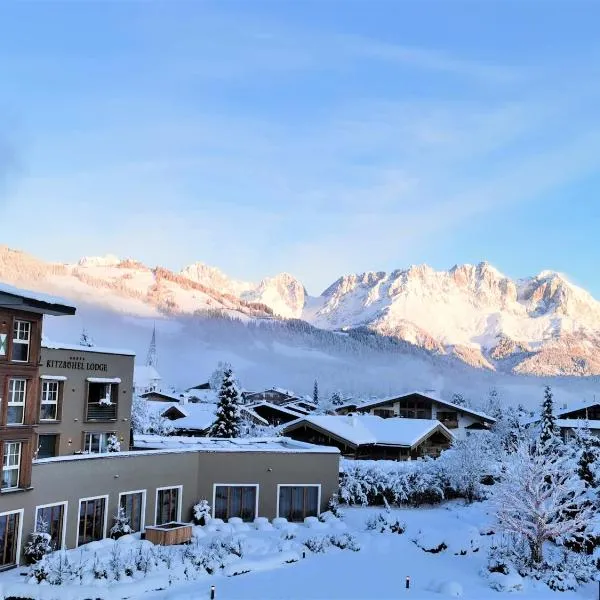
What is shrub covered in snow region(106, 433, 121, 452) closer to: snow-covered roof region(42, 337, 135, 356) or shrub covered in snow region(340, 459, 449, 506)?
snow-covered roof region(42, 337, 135, 356)

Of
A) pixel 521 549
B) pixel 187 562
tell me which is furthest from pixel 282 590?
pixel 521 549

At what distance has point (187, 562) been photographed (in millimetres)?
23297

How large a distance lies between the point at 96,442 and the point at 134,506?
196 inches

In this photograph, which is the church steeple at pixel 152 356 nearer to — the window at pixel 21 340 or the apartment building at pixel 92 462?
the apartment building at pixel 92 462

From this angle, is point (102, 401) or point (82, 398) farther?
point (102, 401)

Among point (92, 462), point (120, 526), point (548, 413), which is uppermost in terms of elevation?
point (548, 413)

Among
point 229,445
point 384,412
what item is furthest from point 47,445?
point 384,412

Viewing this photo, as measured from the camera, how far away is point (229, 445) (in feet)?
114

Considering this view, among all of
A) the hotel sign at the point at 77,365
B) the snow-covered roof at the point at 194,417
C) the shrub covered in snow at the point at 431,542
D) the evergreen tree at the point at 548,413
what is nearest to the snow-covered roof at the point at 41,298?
the hotel sign at the point at 77,365

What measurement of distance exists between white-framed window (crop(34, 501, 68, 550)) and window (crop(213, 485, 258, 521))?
26.7ft

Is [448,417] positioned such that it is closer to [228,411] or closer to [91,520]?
[228,411]

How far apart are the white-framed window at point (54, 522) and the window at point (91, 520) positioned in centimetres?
82

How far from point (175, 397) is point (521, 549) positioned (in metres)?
60.2

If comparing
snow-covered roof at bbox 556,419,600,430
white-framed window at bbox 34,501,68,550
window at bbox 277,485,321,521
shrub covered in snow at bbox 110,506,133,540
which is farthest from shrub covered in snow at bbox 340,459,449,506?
snow-covered roof at bbox 556,419,600,430
